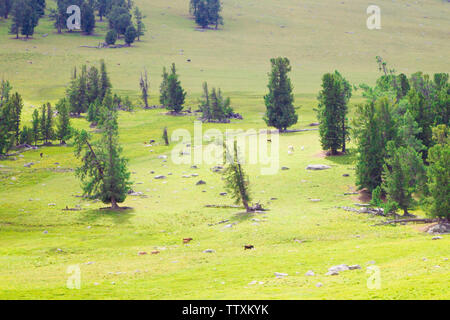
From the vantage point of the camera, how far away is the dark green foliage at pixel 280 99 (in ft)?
353

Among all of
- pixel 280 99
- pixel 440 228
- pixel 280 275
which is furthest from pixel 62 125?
pixel 280 275

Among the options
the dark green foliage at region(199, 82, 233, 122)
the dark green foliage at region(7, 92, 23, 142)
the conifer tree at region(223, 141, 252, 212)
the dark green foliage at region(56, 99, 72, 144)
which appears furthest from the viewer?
the dark green foliage at region(199, 82, 233, 122)

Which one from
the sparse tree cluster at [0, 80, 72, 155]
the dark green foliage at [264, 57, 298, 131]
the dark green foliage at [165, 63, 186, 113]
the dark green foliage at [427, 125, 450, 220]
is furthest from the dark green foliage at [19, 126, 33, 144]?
the dark green foliage at [427, 125, 450, 220]

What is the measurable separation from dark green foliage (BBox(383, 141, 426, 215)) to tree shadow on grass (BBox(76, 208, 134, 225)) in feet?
83.0

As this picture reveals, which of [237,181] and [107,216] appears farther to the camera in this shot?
[107,216]

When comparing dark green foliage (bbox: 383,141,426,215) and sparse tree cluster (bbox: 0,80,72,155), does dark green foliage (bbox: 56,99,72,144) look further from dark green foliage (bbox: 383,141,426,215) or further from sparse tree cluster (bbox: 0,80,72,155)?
dark green foliage (bbox: 383,141,426,215)

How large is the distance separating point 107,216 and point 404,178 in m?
29.0

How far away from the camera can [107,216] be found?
58688 mm

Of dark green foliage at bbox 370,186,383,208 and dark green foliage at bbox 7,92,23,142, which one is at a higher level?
dark green foliage at bbox 7,92,23,142

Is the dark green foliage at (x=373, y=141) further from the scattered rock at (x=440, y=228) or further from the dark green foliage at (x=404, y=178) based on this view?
the scattered rock at (x=440, y=228)

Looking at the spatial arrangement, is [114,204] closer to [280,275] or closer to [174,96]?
[280,275]

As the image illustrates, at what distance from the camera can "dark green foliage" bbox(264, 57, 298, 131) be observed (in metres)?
108

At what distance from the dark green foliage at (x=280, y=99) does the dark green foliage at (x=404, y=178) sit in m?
51.4

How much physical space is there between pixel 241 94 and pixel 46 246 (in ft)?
358
